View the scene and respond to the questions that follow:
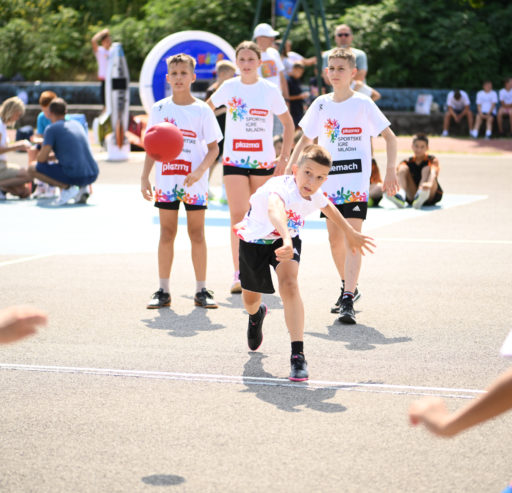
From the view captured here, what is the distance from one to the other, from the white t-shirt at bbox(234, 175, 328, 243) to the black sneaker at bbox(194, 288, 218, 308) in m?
1.81

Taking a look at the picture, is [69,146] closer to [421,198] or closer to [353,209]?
[421,198]

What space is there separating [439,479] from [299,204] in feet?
7.76

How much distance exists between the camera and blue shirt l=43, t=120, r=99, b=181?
14914 millimetres

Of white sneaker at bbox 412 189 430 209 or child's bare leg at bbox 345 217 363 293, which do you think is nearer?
child's bare leg at bbox 345 217 363 293

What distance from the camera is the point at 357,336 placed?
23.9 ft

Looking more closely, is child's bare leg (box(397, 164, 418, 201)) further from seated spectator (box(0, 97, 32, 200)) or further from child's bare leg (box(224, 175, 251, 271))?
child's bare leg (box(224, 175, 251, 271))

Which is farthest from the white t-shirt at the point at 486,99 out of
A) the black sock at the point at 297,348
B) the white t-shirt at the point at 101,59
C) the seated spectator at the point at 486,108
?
the black sock at the point at 297,348

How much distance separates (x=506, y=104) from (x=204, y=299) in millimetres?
23152

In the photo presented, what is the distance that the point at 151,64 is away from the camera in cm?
2008

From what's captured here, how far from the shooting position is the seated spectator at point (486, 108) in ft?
96.7

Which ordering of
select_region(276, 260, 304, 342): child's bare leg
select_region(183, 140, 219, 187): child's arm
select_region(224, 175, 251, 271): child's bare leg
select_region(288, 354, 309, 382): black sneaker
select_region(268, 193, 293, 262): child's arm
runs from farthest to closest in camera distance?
select_region(224, 175, 251, 271): child's bare leg, select_region(183, 140, 219, 187): child's arm, select_region(276, 260, 304, 342): child's bare leg, select_region(288, 354, 309, 382): black sneaker, select_region(268, 193, 293, 262): child's arm

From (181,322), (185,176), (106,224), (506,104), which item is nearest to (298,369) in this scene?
(181,322)

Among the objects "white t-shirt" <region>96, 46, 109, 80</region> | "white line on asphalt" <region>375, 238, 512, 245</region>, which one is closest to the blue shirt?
"white line on asphalt" <region>375, 238, 512, 245</region>

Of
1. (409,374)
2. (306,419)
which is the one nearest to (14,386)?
(306,419)
